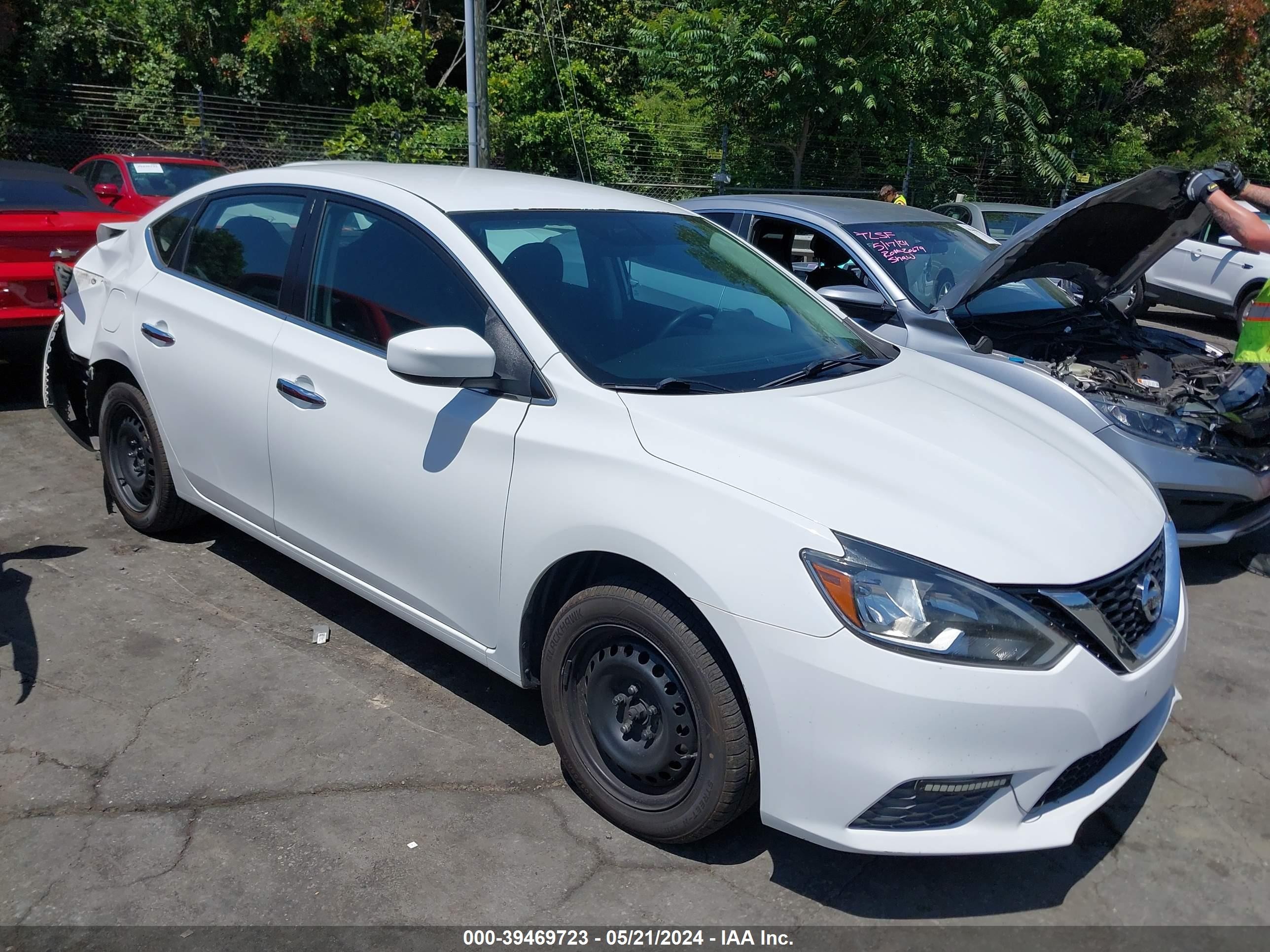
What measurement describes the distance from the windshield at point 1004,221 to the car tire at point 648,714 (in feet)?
30.5

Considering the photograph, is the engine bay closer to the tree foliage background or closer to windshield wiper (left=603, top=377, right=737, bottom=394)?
windshield wiper (left=603, top=377, right=737, bottom=394)

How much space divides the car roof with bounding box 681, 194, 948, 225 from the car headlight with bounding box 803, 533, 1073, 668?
161 inches

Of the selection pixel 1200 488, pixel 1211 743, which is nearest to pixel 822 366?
pixel 1211 743

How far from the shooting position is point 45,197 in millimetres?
7004

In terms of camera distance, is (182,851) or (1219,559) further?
(1219,559)

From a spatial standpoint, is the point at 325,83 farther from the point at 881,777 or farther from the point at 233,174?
the point at 881,777

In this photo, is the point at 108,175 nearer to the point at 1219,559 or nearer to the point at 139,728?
the point at 139,728

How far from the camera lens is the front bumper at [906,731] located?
7.71 ft

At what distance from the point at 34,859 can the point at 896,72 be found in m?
17.6

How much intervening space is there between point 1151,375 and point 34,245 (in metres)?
6.69

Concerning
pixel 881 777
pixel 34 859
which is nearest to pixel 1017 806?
pixel 881 777

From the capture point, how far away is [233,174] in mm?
4355

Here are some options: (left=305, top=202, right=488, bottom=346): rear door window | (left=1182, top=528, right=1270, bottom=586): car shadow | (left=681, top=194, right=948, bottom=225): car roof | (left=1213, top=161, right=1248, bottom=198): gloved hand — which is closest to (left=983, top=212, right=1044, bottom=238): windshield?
(left=681, top=194, right=948, bottom=225): car roof

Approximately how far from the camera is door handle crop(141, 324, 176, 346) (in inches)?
163
